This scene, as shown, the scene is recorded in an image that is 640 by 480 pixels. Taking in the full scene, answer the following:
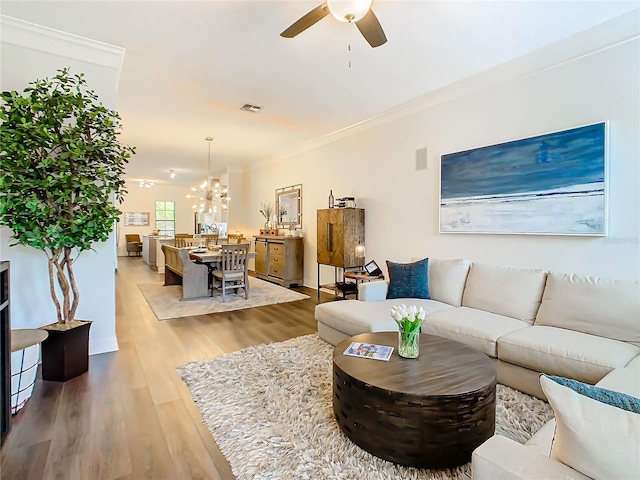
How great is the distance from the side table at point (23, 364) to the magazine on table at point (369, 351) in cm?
215

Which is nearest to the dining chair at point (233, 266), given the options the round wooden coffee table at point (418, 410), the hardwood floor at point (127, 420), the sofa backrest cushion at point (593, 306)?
the hardwood floor at point (127, 420)

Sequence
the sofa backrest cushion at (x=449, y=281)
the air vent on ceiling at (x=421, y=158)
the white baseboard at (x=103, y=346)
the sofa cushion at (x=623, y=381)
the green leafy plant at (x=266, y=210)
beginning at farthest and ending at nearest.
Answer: the green leafy plant at (x=266, y=210)
the air vent on ceiling at (x=421, y=158)
the sofa backrest cushion at (x=449, y=281)
the white baseboard at (x=103, y=346)
the sofa cushion at (x=623, y=381)

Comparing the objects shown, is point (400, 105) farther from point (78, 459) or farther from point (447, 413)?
point (78, 459)

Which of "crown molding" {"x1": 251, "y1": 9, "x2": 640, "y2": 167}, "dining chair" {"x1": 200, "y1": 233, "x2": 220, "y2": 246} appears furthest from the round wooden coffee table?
"dining chair" {"x1": 200, "y1": 233, "x2": 220, "y2": 246}

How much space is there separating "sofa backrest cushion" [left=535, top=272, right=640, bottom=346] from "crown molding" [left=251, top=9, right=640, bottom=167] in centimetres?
196

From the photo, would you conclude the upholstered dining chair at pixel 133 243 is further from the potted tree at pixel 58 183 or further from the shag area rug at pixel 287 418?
the shag area rug at pixel 287 418

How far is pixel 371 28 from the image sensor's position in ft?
7.29

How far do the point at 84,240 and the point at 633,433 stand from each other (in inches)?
134

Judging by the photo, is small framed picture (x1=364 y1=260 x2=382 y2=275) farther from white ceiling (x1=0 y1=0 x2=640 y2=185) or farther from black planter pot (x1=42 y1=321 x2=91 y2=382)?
black planter pot (x1=42 y1=321 x2=91 y2=382)

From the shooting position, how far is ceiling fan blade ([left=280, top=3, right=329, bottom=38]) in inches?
82.8

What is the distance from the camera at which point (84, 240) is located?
2.78 metres

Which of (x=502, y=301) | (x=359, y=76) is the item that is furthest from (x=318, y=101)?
(x=502, y=301)

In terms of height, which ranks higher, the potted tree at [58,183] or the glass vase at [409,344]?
the potted tree at [58,183]

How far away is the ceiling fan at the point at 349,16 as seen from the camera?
6.75 ft
